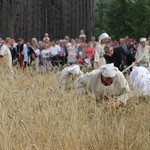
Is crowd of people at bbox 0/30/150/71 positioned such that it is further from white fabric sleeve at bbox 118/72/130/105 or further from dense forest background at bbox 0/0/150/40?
white fabric sleeve at bbox 118/72/130/105

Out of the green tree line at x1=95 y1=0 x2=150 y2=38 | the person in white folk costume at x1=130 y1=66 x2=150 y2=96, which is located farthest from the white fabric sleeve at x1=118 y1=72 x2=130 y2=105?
the green tree line at x1=95 y1=0 x2=150 y2=38

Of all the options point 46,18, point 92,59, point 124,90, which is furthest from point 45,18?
point 124,90

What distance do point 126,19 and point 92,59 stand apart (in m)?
18.3

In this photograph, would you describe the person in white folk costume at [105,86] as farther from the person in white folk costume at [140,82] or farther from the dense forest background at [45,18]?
the dense forest background at [45,18]

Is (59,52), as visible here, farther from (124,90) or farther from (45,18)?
(124,90)

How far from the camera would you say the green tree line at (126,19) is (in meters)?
34.2

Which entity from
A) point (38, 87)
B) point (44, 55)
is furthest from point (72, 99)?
point (44, 55)

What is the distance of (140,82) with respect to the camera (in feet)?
31.9

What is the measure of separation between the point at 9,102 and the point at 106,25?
99.1ft

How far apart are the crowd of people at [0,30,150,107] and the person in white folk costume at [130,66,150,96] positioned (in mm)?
62

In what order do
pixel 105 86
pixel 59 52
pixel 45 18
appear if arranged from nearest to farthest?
pixel 105 86 < pixel 59 52 < pixel 45 18

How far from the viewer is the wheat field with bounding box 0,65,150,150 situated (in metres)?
6.18

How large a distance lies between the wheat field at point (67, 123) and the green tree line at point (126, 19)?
26.2m

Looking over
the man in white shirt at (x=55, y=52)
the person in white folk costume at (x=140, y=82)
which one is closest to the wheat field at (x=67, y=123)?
the person in white folk costume at (x=140, y=82)
